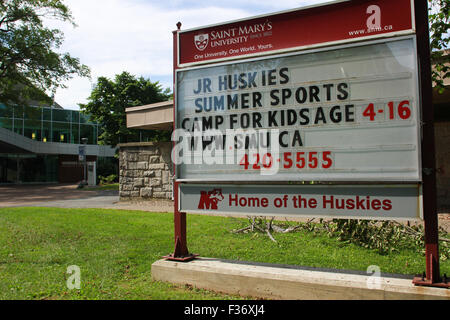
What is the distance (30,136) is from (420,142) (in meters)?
44.1

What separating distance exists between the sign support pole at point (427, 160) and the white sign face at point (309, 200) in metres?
0.12

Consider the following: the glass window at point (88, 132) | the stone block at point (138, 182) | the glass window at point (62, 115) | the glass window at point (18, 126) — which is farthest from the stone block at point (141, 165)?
the glass window at point (88, 132)

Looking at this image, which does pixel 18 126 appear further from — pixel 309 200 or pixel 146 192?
pixel 309 200

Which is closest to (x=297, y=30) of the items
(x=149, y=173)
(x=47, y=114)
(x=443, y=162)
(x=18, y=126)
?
(x=443, y=162)

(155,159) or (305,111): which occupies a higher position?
(305,111)

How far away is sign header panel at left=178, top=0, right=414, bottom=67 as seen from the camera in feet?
13.9

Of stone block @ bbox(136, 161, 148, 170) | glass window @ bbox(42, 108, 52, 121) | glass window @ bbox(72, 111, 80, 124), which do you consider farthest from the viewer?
glass window @ bbox(72, 111, 80, 124)

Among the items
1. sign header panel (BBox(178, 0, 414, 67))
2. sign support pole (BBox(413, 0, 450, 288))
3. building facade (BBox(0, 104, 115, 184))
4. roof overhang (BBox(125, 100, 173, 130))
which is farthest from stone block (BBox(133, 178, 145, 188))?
building facade (BBox(0, 104, 115, 184))

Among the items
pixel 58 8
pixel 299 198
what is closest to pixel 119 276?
pixel 299 198

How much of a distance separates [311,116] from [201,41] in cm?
194

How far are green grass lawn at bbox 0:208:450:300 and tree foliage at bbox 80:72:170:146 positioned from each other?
25665 millimetres

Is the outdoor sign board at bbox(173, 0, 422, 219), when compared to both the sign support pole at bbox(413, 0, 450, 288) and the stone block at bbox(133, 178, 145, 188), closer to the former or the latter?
the sign support pole at bbox(413, 0, 450, 288)

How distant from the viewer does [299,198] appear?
180 inches

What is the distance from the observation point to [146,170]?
16000 mm
